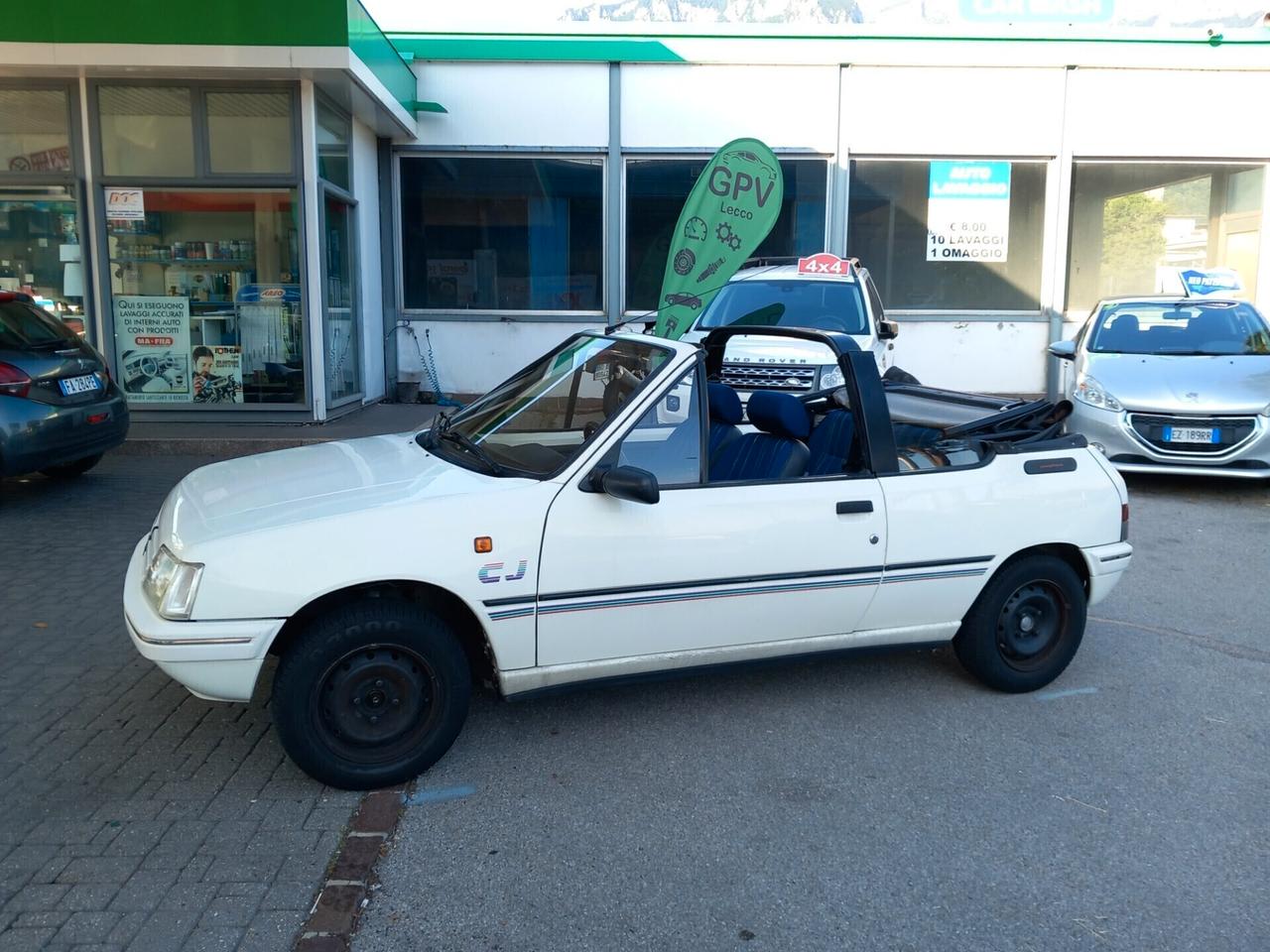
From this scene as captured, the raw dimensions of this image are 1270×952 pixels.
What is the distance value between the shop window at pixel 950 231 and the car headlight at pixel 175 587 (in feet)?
42.2

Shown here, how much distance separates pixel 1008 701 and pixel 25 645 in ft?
15.4

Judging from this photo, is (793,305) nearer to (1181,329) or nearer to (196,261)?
(1181,329)

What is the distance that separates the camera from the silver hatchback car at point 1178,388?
928 cm

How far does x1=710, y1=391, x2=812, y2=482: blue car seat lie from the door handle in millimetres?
237

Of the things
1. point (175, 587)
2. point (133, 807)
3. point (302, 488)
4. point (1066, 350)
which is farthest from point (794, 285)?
point (133, 807)

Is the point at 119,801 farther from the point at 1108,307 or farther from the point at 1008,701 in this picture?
the point at 1108,307

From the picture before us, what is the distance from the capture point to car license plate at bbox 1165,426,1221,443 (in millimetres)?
9273

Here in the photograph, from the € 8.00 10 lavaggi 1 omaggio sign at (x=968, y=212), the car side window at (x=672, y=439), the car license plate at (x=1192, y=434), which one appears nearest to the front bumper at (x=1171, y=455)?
the car license plate at (x=1192, y=434)

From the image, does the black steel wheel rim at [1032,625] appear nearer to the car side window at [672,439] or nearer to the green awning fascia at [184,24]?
the car side window at [672,439]

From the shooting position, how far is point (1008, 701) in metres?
4.94

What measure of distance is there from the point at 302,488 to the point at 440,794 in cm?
128

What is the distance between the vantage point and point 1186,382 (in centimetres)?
957

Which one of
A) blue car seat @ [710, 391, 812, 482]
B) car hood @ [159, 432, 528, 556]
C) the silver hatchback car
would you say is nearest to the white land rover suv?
the silver hatchback car

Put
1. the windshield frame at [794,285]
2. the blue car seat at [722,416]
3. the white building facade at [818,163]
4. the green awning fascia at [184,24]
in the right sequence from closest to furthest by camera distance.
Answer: the blue car seat at [722,416] < the green awning fascia at [184,24] < the windshield frame at [794,285] < the white building facade at [818,163]
